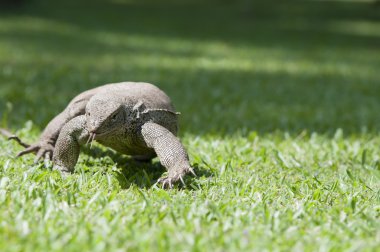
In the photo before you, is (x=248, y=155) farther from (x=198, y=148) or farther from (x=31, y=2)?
(x=31, y=2)

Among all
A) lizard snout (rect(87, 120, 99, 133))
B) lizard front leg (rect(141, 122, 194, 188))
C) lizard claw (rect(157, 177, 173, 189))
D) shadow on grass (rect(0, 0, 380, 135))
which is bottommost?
shadow on grass (rect(0, 0, 380, 135))

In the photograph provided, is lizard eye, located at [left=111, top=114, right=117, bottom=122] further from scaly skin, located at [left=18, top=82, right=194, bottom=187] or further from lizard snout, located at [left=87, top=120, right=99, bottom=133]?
lizard snout, located at [left=87, top=120, right=99, bottom=133]

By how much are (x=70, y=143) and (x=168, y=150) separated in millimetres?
603

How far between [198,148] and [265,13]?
16.6 m

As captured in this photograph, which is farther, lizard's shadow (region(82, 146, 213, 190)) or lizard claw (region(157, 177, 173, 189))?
lizard's shadow (region(82, 146, 213, 190))

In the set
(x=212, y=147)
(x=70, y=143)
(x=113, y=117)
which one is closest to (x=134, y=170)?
(x=70, y=143)

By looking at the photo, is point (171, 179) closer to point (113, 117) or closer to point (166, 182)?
point (166, 182)

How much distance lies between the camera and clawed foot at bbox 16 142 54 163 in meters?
3.70

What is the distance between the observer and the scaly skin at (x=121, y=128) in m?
3.19

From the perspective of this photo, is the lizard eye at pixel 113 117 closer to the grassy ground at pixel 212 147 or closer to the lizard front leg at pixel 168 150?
the lizard front leg at pixel 168 150

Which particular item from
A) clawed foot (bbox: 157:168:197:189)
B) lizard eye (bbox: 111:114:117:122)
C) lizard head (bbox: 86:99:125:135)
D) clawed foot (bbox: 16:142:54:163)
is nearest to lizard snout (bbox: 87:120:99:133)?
lizard head (bbox: 86:99:125:135)

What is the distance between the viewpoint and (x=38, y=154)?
3701 millimetres

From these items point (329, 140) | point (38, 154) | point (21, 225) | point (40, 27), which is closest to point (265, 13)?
point (40, 27)

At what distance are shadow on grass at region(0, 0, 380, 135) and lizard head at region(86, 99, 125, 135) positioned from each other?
6.27 ft
